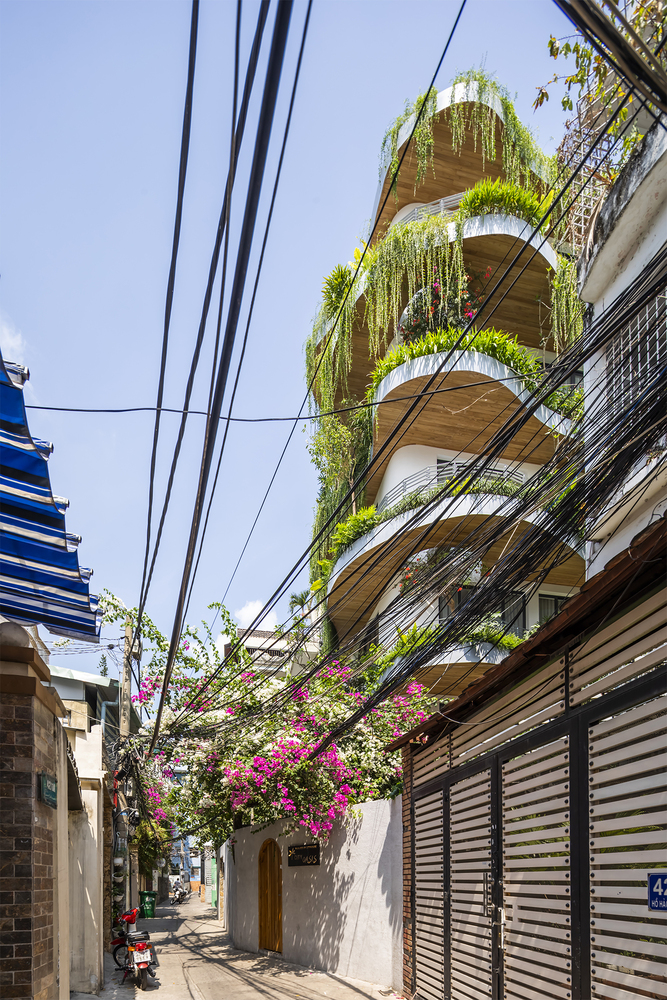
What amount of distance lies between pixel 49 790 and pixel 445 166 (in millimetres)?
16665

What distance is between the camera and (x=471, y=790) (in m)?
6.89

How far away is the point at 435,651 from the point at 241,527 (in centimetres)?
193

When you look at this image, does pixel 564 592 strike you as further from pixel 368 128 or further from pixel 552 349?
pixel 368 128

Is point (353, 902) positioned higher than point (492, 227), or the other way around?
point (492, 227)

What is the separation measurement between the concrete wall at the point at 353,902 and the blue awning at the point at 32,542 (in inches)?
223

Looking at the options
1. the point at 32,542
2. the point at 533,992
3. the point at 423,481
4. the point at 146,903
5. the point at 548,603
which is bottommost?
the point at 146,903

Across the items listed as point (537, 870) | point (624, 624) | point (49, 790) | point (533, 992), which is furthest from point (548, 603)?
point (624, 624)

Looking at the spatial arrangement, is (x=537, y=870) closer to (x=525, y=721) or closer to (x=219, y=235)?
(x=525, y=721)

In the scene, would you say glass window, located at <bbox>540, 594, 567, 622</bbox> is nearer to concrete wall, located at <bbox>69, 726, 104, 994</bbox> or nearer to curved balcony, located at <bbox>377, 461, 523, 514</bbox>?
curved balcony, located at <bbox>377, 461, 523, 514</bbox>

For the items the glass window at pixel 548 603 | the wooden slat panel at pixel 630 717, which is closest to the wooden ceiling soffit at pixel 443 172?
the glass window at pixel 548 603

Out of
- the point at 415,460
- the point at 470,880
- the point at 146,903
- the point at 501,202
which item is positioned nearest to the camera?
the point at 470,880

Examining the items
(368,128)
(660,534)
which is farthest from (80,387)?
(660,534)

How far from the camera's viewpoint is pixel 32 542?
627 cm

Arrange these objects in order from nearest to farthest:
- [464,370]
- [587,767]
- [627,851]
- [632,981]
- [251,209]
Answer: [251,209], [632,981], [627,851], [587,767], [464,370]
